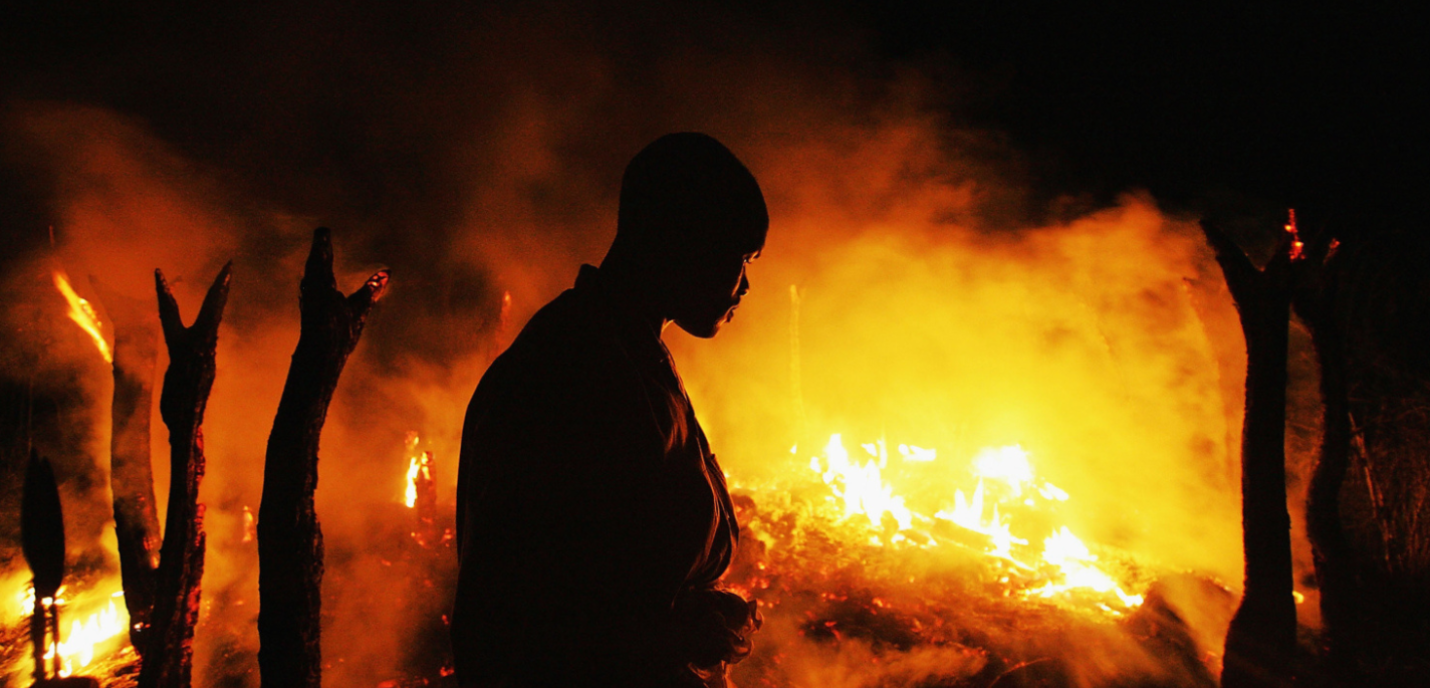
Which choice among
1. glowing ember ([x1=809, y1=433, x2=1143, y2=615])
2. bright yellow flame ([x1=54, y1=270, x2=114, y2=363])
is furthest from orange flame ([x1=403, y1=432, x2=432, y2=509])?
glowing ember ([x1=809, y1=433, x2=1143, y2=615])

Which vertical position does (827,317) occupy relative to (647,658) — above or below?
above

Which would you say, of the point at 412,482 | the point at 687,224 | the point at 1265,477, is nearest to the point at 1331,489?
the point at 1265,477

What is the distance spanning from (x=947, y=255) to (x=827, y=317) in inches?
137

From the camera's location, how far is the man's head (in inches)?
62.1

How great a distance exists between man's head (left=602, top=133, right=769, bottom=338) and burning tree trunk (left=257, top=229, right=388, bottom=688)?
3484 mm

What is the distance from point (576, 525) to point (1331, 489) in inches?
274

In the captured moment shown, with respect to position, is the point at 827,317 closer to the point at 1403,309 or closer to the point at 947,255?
the point at 947,255

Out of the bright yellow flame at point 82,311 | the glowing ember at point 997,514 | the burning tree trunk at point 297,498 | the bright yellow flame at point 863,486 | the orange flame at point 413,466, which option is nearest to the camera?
the burning tree trunk at point 297,498

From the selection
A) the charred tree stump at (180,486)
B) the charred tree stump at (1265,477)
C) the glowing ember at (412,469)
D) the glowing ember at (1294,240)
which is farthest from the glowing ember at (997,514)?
the charred tree stump at (180,486)

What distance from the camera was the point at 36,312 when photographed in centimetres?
848

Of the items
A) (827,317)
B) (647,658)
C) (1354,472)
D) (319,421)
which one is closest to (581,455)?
(647,658)

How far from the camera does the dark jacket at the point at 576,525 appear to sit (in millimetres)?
1205

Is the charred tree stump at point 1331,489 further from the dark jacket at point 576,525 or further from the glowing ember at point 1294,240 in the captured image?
the dark jacket at point 576,525

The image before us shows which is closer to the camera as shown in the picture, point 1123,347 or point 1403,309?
point 1403,309
